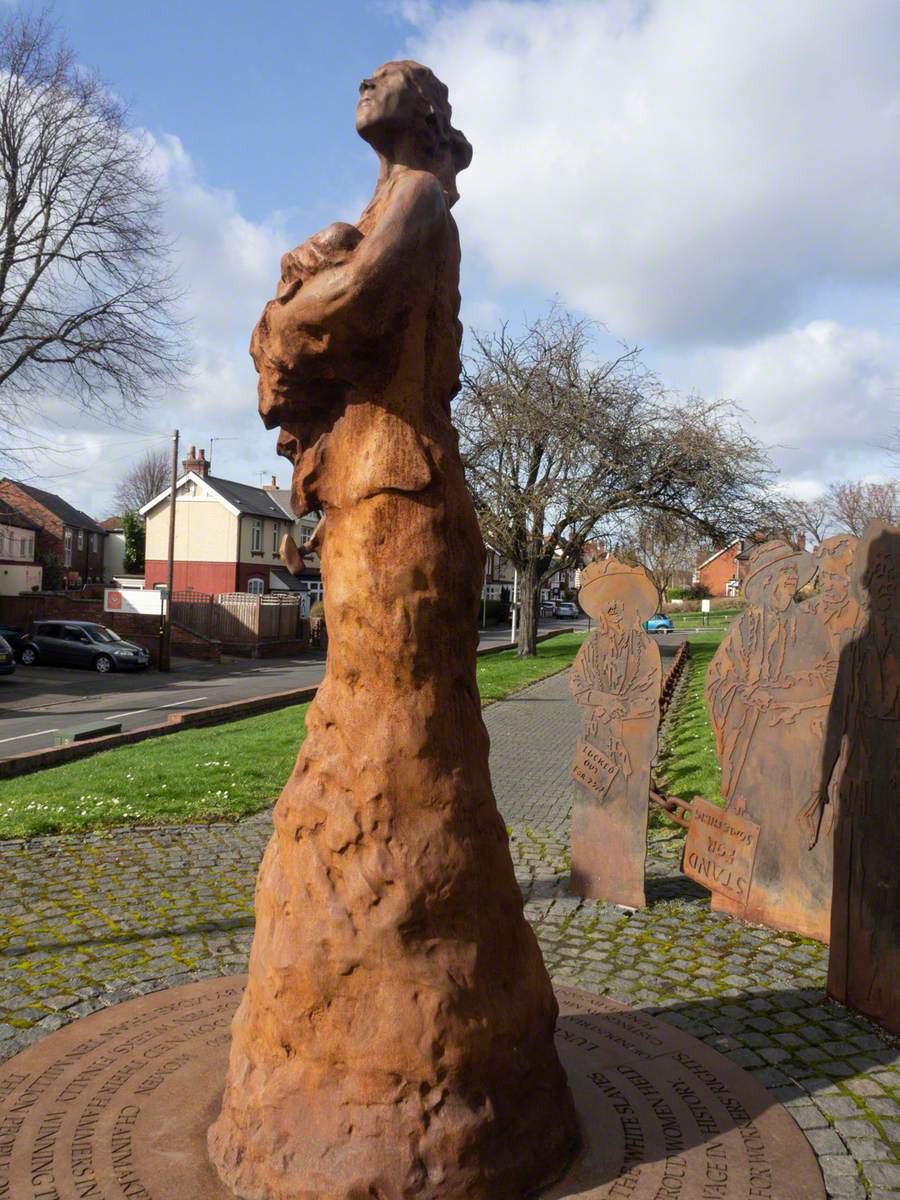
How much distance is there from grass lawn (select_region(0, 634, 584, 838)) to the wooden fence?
20762 millimetres

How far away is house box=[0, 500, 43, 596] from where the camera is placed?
4359 centimetres

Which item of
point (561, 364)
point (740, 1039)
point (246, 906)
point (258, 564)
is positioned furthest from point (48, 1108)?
point (258, 564)

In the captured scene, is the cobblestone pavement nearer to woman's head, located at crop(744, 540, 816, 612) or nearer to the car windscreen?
woman's head, located at crop(744, 540, 816, 612)

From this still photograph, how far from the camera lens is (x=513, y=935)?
3537mm

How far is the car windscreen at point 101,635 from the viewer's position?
28770 mm

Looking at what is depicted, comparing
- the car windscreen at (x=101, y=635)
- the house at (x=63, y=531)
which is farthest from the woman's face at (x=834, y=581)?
the house at (x=63, y=531)

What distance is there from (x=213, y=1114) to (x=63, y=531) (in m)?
60.9

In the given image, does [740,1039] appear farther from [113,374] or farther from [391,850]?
[113,374]

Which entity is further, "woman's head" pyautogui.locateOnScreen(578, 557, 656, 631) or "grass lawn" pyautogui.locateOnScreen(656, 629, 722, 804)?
"grass lawn" pyautogui.locateOnScreen(656, 629, 722, 804)

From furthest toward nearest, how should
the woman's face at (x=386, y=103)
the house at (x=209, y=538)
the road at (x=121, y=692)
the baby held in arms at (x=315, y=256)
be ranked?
A: the house at (x=209, y=538) → the road at (x=121, y=692) → the woman's face at (x=386, y=103) → the baby held in arms at (x=315, y=256)

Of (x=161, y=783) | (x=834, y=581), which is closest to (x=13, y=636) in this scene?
(x=161, y=783)

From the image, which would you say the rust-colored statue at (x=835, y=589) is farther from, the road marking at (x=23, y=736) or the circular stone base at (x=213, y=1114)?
the road marking at (x=23, y=736)

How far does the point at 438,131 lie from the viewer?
358 centimetres

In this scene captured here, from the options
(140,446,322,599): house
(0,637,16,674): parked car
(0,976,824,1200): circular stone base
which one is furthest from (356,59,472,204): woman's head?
(140,446,322,599): house
